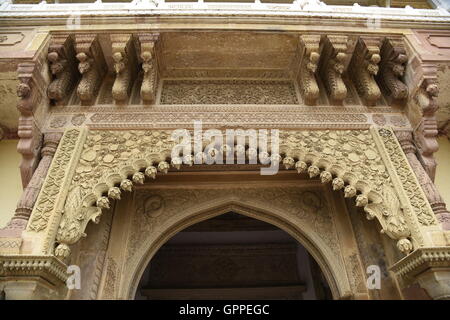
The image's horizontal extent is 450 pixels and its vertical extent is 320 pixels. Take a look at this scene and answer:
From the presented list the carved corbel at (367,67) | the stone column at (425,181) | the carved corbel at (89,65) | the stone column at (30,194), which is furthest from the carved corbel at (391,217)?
the carved corbel at (89,65)

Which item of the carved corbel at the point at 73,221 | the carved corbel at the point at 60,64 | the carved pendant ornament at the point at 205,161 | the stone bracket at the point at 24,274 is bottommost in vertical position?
the stone bracket at the point at 24,274

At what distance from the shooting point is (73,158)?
2.88 m

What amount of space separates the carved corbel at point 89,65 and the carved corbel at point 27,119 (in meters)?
0.39

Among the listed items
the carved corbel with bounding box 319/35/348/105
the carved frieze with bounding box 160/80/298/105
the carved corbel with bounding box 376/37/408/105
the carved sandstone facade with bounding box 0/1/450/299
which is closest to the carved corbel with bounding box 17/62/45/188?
the carved sandstone facade with bounding box 0/1/450/299

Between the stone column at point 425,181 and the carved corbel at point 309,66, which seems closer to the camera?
the stone column at point 425,181

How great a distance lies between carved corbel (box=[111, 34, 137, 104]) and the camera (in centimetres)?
313

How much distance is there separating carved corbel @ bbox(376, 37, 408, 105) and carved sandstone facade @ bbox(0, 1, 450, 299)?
0.01 meters

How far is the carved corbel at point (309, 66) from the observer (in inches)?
126

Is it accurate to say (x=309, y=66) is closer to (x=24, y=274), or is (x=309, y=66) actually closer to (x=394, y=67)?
(x=394, y=67)

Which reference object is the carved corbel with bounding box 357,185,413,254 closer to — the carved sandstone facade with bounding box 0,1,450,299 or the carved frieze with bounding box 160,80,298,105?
the carved sandstone facade with bounding box 0,1,450,299

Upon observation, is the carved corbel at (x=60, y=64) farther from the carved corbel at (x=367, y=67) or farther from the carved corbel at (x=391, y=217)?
the carved corbel at (x=391, y=217)

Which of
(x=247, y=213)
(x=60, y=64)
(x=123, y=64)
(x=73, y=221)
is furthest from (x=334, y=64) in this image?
(x=73, y=221)

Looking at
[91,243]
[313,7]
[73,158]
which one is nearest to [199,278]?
[91,243]

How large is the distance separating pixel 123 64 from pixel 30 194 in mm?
1375
